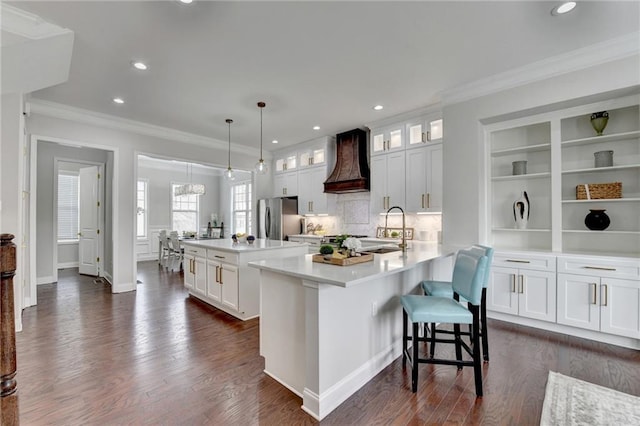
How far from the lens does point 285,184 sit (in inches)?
274

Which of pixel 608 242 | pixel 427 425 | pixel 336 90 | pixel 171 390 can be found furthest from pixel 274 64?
pixel 608 242

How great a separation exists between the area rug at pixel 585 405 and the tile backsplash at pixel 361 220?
2.67 meters

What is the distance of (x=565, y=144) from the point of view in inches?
133

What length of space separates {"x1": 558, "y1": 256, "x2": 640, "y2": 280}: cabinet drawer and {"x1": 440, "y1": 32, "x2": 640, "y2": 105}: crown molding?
1953 millimetres

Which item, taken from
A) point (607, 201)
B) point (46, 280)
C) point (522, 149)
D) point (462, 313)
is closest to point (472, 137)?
point (522, 149)

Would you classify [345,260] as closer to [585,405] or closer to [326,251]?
[326,251]

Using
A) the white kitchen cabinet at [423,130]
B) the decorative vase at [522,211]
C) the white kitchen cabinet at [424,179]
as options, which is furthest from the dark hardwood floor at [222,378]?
the white kitchen cabinet at [423,130]

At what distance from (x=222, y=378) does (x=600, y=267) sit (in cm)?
365

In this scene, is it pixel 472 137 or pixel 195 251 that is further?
pixel 195 251

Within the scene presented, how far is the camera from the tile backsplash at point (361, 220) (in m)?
4.88

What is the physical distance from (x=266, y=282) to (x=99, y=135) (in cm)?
442

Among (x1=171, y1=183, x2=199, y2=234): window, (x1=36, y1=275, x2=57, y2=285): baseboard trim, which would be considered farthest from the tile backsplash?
(x1=36, y1=275, x2=57, y2=285): baseboard trim

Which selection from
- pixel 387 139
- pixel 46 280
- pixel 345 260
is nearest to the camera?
pixel 345 260

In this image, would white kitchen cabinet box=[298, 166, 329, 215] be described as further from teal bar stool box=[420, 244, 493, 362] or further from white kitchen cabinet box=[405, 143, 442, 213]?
teal bar stool box=[420, 244, 493, 362]
